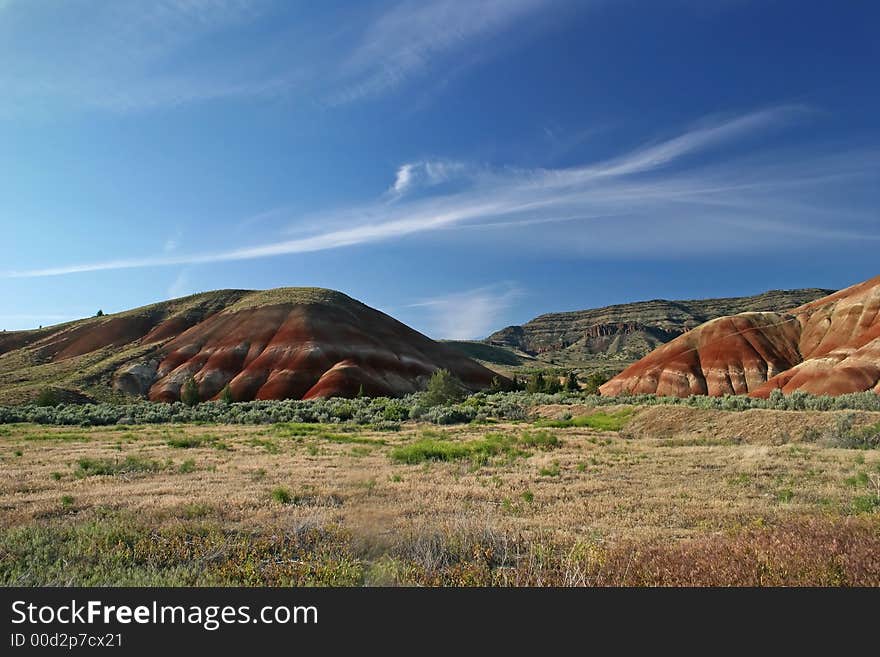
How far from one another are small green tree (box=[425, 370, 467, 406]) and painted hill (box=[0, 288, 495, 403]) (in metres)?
19.5

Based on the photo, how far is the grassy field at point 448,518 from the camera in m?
5.82

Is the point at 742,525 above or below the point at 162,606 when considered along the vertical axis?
below

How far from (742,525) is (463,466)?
8656 mm

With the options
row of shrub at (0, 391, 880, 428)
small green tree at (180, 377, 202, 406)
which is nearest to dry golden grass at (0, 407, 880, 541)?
row of shrub at (0, 391, 880, 428)

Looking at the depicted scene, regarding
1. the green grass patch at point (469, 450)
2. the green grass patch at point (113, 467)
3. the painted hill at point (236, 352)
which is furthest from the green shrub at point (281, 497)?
the painted hill at point (236, 352)

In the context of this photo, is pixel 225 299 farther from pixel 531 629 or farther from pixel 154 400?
pixel 531 629

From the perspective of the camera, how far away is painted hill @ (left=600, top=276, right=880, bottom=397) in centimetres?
5638

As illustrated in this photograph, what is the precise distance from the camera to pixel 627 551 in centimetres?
651

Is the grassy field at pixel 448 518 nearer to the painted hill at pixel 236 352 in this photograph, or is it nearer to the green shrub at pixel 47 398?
the green shrub at pixel 47 398

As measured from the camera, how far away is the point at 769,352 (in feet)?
233

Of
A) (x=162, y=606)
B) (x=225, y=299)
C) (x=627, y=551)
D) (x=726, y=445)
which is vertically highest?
(x=225, y=299)

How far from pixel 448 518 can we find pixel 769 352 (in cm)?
7735

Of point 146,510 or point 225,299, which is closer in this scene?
point 146,510

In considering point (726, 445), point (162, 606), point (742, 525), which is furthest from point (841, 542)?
point (726, 445)
